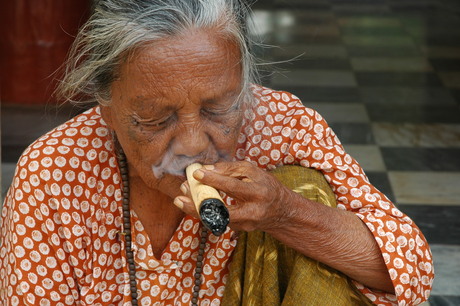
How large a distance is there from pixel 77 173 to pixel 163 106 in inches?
14.6

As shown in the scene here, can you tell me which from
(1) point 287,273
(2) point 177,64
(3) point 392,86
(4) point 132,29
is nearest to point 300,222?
(1) point 287,273

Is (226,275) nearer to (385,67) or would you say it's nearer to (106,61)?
(106,61)

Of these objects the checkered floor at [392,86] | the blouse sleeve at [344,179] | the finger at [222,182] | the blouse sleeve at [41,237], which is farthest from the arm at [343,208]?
the checkered floor at [392,86]

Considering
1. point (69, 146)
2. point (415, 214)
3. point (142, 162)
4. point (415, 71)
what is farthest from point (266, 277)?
point (415, 71)

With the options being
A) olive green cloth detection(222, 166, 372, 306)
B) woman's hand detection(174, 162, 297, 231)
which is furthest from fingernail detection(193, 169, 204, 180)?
olive green cloth detection(222, 166, 372, 306)

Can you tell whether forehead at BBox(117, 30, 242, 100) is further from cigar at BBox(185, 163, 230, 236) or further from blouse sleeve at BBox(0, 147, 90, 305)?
blouse sleeve at BBox(0, 147, 90, 305)

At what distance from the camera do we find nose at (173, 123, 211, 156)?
6.30ft

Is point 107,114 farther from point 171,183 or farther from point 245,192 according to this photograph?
point 245,192

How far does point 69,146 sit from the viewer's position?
2.17 metres

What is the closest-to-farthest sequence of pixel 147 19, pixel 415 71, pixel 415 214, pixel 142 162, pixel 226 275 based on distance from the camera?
pixel 147 19 < pixel 142 162 < pixel 226 275 < pixel 415 214 < pixel 415 71

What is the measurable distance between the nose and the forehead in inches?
3.4

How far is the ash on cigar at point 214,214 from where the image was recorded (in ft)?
5.58

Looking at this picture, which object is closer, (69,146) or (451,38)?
(69,146)

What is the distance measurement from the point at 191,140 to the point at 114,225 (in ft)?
1.33
